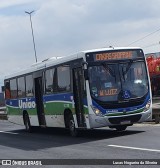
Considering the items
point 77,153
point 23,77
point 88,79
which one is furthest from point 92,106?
point 23,77

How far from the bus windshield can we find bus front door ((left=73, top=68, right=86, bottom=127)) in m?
0.61

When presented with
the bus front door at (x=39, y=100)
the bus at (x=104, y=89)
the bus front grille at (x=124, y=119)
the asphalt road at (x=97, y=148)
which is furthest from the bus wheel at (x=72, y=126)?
the bus front door at (x=39, y=100)

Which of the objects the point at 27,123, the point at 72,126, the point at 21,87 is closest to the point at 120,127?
the point at 72,126

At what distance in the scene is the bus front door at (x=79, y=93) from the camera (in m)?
17.5

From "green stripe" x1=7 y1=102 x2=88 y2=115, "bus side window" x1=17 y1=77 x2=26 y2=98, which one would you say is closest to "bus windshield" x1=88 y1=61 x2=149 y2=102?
"green stripe" x1=7 y1=102 x2=88 y2=115

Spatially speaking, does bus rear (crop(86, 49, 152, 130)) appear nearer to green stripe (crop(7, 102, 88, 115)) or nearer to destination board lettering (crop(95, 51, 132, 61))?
destination board lettering (crop(95, 51, 132, 61))

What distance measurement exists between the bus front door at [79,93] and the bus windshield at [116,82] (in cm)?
61

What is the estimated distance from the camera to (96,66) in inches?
672

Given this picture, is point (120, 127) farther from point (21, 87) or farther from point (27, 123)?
point (21, 87)

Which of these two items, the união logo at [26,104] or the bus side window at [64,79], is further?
the união logo at [26,104]

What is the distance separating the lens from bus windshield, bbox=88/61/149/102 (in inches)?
666

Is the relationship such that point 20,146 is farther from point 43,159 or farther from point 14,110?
point 14,110

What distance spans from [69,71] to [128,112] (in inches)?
108

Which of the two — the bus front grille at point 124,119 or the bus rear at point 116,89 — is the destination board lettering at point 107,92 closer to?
the bus rear at point 116,89
